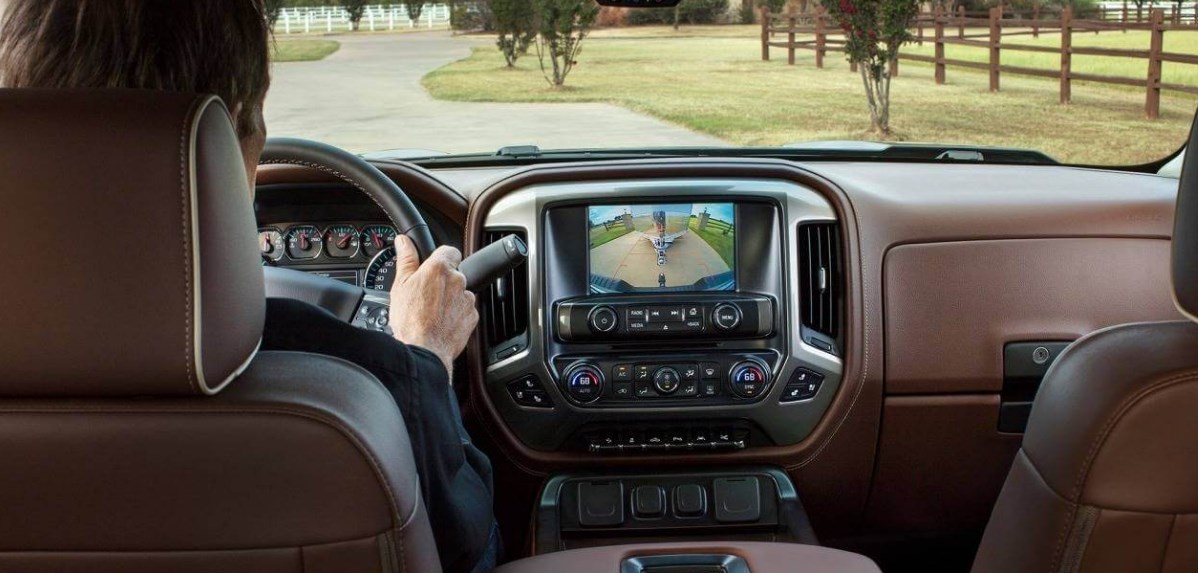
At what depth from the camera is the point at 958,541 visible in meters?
3.58

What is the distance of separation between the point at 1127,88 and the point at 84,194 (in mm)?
3735

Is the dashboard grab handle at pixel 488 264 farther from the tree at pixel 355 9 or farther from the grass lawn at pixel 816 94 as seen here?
the tree at pixel 355 9

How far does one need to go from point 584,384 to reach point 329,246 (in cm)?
77

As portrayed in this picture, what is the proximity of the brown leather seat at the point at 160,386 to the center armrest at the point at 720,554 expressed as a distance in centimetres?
70

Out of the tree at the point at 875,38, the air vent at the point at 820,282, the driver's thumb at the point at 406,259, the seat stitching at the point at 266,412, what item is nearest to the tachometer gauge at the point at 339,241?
the driver's thumb at the point at 406,259

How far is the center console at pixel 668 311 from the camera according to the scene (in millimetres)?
3150

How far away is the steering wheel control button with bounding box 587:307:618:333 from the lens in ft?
10.3

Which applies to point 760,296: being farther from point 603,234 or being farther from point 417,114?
point 417,114

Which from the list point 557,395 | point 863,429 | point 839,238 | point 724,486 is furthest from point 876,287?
point 557,395

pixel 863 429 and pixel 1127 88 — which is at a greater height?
pixel 1127 88

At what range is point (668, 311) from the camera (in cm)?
315

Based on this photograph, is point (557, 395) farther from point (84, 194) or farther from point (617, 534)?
point (84, 194)

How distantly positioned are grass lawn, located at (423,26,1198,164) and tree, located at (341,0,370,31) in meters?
0.39

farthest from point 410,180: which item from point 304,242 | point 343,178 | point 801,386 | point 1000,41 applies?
point 1000,41
